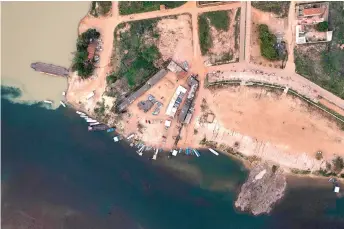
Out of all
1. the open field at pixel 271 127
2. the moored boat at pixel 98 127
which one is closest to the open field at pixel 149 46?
the moored boat at pixel 98 127

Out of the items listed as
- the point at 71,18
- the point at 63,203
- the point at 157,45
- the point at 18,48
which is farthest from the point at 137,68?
the point at 63,203

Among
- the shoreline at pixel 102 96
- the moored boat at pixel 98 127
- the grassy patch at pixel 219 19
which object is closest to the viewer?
the grassy patch at pixel 219 19

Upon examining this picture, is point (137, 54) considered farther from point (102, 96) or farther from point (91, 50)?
point (102, 96)

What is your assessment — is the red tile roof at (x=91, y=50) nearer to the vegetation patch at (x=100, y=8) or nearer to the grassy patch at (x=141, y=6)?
the vegetation patch at (x=100, y=8)

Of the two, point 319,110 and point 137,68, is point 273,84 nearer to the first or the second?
point 319,110

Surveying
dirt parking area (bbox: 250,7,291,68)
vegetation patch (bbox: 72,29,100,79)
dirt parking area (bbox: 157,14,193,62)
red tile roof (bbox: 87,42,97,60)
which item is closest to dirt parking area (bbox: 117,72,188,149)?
dirt parking area (bbox: 157,14,193,62)

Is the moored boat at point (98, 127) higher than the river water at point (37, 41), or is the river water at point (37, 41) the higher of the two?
the river water at point (37, 41)

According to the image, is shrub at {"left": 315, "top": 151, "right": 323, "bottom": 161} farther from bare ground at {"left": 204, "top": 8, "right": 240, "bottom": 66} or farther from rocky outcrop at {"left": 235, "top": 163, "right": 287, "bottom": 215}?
bare ground at {"left": 204, "top": 8, "right": 240, "bottom": 66}
